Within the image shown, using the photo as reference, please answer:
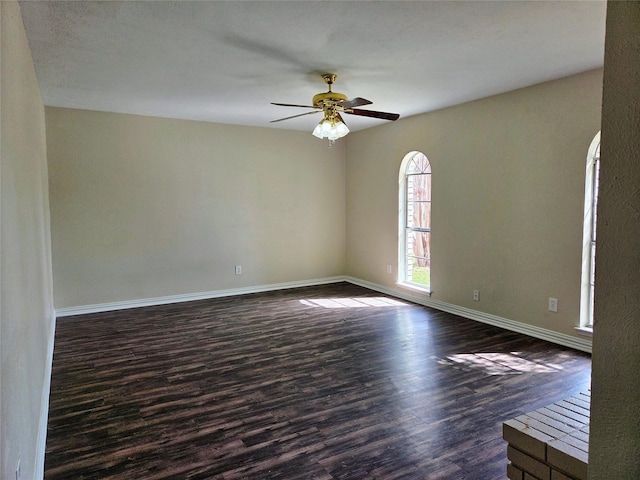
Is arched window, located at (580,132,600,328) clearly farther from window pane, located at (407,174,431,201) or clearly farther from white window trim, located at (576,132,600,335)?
window pane, located at (407,174,431,201)

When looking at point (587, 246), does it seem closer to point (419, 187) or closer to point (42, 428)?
point (419, 187)

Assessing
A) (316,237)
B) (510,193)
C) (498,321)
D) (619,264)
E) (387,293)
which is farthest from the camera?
(316,237)

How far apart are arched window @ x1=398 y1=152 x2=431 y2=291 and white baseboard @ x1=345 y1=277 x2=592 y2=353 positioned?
0.20 metres

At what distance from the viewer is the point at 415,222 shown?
5969 millimetres

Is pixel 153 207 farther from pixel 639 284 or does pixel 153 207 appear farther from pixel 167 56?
pixel 639 284

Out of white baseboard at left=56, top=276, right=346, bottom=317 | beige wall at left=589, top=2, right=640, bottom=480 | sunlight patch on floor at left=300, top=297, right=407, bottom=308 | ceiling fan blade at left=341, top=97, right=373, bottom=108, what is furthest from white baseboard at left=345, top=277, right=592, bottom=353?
beige wall at left=589, top=2, right=640, bottom=480

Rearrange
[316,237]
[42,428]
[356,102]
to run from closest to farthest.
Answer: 1. [42,428]
2. [356,102]
3. [316,237]

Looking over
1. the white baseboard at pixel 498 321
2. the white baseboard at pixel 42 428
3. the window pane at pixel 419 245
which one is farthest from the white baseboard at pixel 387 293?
the white baseboard at pixel 42 428

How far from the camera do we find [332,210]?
7.18 meters

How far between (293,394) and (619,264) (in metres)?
2.65

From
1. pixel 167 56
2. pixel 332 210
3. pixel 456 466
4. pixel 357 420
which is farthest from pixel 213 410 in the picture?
pixel 332 210

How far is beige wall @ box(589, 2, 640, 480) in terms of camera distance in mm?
724

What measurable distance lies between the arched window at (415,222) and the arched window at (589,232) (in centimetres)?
200

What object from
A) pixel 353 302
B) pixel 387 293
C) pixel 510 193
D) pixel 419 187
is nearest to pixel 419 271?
pixel 387 293
